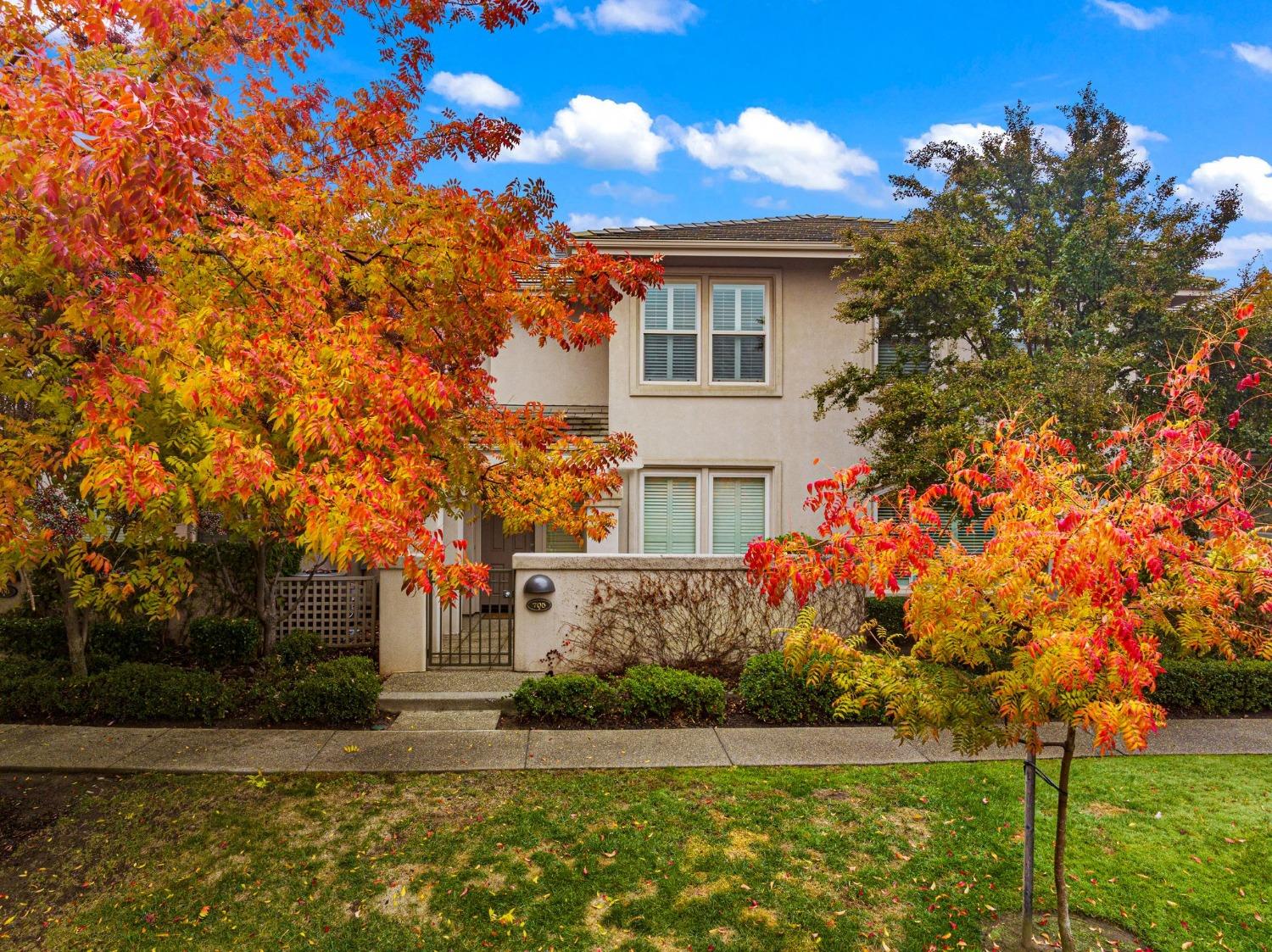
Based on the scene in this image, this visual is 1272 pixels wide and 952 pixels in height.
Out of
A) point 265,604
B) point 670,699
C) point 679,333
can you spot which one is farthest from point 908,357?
point 265,604

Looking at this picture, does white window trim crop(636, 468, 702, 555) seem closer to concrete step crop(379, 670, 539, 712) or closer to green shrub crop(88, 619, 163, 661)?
concrete step crop(379, 670, 539, 712)

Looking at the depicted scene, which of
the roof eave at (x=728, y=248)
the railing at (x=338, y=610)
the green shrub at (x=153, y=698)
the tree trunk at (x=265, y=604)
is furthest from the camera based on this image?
the roof eave at (x=728, y=248)

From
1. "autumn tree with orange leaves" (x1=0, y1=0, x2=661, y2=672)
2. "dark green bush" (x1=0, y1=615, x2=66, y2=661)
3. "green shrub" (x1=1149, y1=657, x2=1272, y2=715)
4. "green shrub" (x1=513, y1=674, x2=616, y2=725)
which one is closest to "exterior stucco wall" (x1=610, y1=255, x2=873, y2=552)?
"autumn tree with orange leaves" (x1=0, y1=0, x2=661, y2=672)

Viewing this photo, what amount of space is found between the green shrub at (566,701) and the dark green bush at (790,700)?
1691 millimetres

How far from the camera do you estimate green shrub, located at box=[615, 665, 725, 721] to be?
885 cm

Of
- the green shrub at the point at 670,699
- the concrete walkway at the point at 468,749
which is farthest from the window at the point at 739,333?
the concrete walkway at the point at 468,749

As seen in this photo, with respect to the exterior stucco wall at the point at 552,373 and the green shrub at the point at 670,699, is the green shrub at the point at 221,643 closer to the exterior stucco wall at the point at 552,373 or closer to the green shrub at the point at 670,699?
the green shrub at the point at 670,699

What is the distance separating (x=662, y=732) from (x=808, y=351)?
8319mm

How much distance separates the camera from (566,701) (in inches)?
345

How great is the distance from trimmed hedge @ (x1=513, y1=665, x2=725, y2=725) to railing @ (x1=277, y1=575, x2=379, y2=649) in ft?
11.9

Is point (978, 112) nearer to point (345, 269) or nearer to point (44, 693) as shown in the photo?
point (345, 269)

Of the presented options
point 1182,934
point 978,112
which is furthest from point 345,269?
point 978,112

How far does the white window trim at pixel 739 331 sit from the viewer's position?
47.1 ft

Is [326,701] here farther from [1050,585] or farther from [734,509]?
[734,509]
